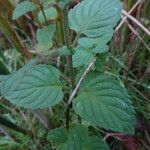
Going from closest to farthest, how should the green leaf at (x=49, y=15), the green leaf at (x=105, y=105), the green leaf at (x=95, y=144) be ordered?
the green leaf at (x=105, y=105) < the green leaf at (x=95, y=144) < the green leaf at (x=49, y=15)

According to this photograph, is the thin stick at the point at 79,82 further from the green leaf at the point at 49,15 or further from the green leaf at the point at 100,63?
the green leaf at the point at 49,15

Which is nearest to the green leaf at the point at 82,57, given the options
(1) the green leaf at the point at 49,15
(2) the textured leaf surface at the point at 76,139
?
(2) the textured leaf surface at the point at 76,139

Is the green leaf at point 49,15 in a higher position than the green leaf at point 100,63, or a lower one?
higher

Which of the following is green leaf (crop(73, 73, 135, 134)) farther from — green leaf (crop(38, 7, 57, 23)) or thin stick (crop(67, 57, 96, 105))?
green leaf (crop(38, 7, 57, 23))

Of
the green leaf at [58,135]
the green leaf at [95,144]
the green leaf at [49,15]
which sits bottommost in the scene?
the green leaf at [95,144]

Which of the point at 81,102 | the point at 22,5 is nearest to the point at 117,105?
the point at 81,102

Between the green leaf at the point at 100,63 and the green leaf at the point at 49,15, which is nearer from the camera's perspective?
the green leaf at the point at 100,63

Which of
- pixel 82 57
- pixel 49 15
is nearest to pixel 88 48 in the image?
pixel 82 57

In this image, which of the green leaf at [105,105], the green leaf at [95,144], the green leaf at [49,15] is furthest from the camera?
the green leaf at [49,15]
